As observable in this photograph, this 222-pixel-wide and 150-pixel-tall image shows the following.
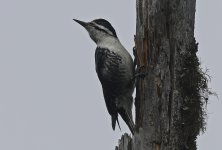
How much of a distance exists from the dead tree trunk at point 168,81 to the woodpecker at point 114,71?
1120 millimetres

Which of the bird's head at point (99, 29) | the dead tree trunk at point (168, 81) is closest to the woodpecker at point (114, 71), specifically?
the bird's head at point (99, 29)

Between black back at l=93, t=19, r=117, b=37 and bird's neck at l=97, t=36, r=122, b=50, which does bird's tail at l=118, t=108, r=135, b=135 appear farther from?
black back at l=93, t=19, r=117, b=37

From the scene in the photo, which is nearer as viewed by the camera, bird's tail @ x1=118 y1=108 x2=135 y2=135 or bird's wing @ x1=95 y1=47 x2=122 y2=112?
bird's tail @ x1=118 y1=108 x2=135 y2=135

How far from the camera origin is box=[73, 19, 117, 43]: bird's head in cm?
684

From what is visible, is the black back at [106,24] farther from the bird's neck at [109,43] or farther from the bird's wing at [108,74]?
the bird's wing at [108,74]

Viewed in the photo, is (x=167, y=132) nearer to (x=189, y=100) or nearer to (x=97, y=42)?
(x=189, y=100)

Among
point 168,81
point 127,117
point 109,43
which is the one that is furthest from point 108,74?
point 168,81

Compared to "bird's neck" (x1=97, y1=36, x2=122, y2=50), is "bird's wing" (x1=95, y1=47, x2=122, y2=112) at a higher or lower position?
lower

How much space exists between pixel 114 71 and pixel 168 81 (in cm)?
177

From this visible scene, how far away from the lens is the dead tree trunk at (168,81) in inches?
188

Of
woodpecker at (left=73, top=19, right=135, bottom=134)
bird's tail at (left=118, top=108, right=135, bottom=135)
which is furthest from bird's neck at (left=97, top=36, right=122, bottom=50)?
bird's tail at (left=118, top=108, right=135, bottom=135)

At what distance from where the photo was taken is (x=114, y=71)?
6.57 m

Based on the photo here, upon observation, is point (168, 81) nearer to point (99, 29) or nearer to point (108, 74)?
point (108, 74)

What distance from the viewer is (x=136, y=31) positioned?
5.40m
